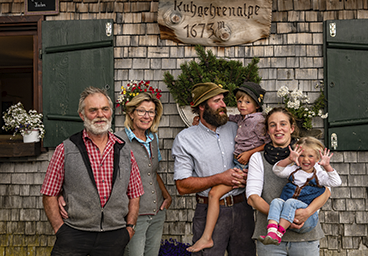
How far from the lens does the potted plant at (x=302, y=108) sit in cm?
355

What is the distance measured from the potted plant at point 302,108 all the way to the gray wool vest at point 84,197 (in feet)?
7.77

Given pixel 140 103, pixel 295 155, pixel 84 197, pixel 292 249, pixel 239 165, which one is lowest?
pixel 292 249

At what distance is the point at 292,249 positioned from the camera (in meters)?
1.96

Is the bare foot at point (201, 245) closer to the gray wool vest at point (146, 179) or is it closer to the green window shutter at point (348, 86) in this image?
the gray wool vest at point (146, 179)

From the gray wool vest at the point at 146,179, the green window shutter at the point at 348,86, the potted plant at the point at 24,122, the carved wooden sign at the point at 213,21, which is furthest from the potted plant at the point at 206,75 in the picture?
the potted plant at the point at 24,122

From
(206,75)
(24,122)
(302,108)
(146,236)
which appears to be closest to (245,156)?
(146,236)

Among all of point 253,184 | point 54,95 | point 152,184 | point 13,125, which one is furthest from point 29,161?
point 253,184

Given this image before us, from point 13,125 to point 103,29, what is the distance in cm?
163

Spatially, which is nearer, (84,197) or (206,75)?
(84,197)

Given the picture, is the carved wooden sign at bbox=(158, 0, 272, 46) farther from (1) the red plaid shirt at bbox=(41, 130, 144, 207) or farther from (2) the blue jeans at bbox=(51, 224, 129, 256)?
(2) the blue jeans at bbox=(51, 224, 129, 256)

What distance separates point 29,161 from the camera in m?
4.02

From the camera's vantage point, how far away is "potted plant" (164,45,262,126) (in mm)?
3447

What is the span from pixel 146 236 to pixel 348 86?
2.99 meters

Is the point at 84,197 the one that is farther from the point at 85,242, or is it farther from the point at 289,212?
the point at 289,212
